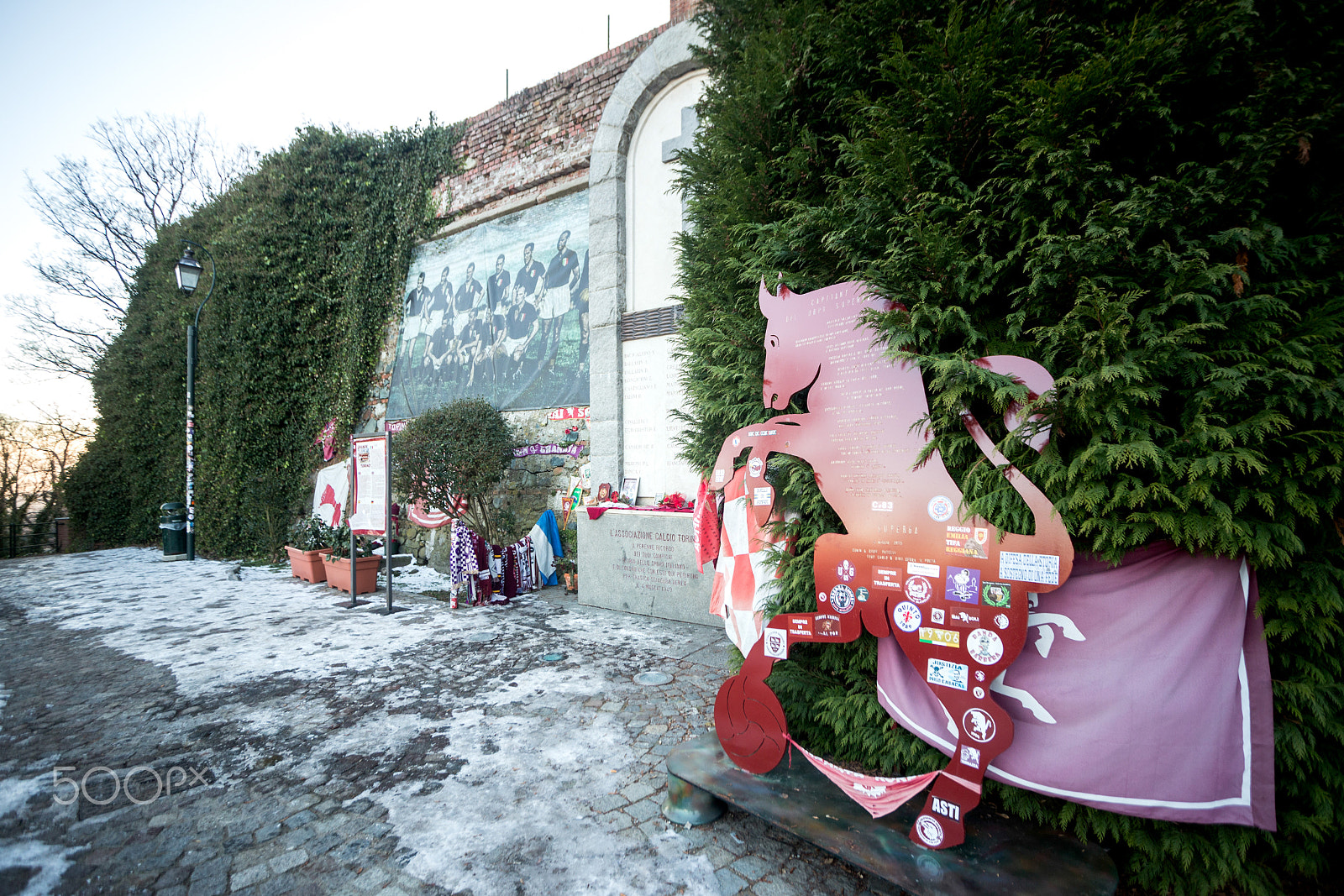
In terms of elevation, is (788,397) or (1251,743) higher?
(788,397)

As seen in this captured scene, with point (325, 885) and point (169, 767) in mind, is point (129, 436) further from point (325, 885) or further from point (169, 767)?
point (325, 885)

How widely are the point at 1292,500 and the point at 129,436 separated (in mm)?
18622

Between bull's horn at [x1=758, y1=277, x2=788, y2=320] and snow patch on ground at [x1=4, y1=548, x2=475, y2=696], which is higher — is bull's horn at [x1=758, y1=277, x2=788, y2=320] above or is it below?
above

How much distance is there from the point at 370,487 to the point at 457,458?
1.12 meters

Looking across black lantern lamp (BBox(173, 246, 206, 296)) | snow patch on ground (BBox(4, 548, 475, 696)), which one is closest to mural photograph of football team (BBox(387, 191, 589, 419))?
snow patch on ground (BBox(4, 548, 475, 696))

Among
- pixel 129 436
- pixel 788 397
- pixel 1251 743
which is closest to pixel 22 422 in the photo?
pixel 129 436

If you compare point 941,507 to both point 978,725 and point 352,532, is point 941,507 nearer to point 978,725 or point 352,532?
point 978,725

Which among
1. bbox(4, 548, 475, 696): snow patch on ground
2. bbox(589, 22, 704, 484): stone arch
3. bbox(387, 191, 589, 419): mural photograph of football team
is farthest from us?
bbox(387, 191, 589, 419): mural photograph of football team

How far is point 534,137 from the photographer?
27.6 ft

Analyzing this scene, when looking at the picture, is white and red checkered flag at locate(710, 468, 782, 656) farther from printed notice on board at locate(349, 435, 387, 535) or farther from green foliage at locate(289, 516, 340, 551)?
green foliage at locate(289, 516, 340, 551)

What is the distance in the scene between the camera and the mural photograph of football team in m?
7.95

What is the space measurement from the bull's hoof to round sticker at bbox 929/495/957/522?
3.27ft

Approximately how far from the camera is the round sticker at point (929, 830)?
74.2 inches

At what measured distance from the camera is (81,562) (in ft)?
34.9
